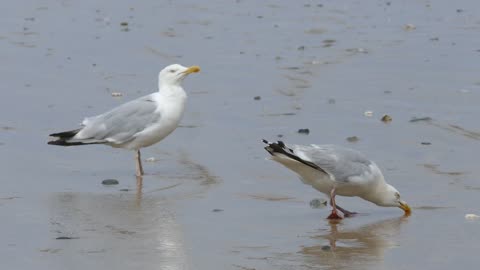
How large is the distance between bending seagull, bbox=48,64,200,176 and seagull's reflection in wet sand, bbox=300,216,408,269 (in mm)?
2321

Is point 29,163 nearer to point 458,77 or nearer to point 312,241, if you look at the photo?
point 312,241

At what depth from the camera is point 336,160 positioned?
822cm

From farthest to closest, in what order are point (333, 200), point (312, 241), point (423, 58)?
1. point (423, 58)
2. point (333, 200)
3. point (312, 241)

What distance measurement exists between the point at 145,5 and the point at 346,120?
9708 millimetres

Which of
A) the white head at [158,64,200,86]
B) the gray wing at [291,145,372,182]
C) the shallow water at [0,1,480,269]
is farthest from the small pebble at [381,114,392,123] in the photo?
the gray wing at [291,145,372,182]

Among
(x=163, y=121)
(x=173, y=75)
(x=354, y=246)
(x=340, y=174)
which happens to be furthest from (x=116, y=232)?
(x=173, y=75)

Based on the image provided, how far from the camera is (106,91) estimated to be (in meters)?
13.0

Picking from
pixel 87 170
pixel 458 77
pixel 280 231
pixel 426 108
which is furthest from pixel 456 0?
pixel 280 231

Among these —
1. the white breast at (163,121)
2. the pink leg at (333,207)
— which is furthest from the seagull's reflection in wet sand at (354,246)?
the white breast at (163,121)

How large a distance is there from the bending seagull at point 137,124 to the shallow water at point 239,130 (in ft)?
0.78

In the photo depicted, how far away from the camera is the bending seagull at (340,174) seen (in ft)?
26.7

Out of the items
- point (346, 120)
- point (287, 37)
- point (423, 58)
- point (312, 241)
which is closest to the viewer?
point (312, 241)

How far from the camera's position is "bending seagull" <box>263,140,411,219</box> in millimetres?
8141

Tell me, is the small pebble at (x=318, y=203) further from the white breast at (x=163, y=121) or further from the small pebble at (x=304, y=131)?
the small pebble at (x=304, y=131)
